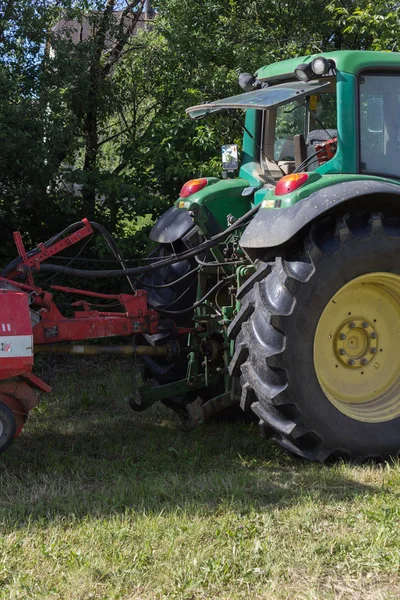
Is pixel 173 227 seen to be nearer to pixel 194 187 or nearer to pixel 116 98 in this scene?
pixel 194 187

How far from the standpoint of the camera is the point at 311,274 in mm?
4297

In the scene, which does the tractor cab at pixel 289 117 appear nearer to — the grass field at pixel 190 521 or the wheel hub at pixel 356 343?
the wheel hub at pixel 356 343

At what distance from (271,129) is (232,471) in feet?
8.02

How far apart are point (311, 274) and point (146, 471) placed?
55.1 inches

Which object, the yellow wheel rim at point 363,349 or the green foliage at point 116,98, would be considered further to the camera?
the green foliage at point 116,98

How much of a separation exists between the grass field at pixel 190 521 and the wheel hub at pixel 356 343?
2.01ft

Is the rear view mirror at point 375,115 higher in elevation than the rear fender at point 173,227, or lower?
higher

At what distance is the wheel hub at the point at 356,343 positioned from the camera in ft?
15.2

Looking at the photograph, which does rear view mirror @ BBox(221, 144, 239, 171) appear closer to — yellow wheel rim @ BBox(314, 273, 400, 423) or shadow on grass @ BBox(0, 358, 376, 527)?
yellow wheel rim @ BBox(314, 273, 400, 423)

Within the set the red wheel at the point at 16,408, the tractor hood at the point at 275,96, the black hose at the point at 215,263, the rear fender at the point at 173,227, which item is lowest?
the red wheel at the point at 16,408

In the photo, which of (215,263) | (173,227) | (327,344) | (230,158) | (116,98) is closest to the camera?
(327,344)

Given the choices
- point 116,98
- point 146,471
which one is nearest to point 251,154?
point 146,471

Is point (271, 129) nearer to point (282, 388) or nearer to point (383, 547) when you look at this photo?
point (282, 388)

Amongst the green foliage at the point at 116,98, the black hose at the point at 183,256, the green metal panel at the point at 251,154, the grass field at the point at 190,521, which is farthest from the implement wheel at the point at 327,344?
the green foliage at the point at 116,98
